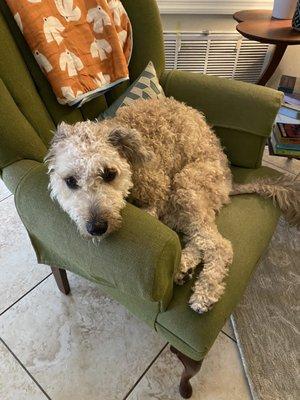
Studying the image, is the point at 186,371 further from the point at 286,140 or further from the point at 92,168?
the point at 286,140

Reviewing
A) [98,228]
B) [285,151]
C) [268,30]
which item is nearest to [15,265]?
[98,228]

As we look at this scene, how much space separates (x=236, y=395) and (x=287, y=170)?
1.58 metres

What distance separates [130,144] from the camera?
1.12 meters

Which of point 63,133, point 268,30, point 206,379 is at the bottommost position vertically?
point 206,379

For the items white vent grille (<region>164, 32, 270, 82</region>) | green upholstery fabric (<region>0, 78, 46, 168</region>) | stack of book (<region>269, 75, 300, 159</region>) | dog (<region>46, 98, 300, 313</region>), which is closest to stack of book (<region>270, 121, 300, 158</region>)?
stack of book (<region>269, 75, 300, 159</region>)

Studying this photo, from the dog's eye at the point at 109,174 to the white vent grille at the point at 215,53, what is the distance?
1636 mm

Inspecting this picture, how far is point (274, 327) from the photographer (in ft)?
4.91

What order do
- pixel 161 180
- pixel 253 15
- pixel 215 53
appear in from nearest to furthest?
pixel 161 180 < pixel 253 15 < pixel 215 53

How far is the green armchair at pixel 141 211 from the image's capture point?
2.95ft

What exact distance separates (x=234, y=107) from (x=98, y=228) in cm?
91

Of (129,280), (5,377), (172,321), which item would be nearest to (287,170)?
(172,321)

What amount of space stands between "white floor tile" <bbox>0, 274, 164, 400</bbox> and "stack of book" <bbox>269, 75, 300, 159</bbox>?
1.23 meters

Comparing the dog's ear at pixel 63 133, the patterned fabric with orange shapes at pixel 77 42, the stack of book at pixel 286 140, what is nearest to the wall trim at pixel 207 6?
the patterned fabric with orange shapes at pixel 77 42

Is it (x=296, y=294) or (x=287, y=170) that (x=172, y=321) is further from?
(x=287, y=170)
